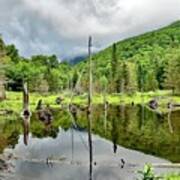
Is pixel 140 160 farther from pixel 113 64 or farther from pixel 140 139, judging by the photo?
pixel 113 64

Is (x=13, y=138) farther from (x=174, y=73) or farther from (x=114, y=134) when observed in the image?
(x=174, y=73)

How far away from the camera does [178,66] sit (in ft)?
456

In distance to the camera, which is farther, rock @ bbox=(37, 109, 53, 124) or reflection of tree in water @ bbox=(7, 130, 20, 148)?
rock @ bbox=(37, 109, 53, 124)

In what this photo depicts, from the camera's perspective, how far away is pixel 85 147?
162 feet

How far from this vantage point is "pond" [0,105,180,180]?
35194 mm

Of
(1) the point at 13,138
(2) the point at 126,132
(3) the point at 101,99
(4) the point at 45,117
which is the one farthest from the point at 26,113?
(3) the point at 101,99

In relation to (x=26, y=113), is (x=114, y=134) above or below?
below

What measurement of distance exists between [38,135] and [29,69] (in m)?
113

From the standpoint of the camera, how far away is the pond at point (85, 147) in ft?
115

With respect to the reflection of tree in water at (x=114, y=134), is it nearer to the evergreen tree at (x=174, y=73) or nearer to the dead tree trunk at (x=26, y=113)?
the dead tree trunk at (x=26, y=113)

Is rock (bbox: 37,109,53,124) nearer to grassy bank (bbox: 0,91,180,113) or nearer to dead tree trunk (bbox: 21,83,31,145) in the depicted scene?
dead tree trunk (bbox: 21,83,31,145)

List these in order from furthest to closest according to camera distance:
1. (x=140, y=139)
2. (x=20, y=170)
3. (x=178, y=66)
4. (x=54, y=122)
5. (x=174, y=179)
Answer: (x=178, y=66) → (x=54, y=122) → (x=140, y=139) → (x=20, y=170) → (x=174, y=179)

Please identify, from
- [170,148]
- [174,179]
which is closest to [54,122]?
[170,148]

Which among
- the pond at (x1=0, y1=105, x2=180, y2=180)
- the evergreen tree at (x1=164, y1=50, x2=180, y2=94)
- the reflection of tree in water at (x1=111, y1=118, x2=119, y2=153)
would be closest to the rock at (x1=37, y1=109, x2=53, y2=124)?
the pond at (x1=0, y1=105, x2=180, y2=180)
